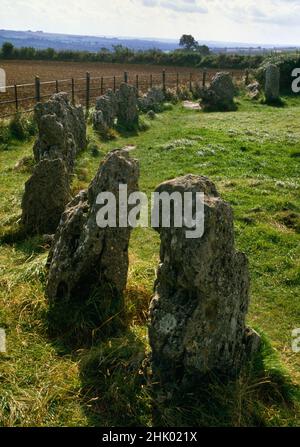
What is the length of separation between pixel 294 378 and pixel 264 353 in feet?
1.43

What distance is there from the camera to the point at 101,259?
22.7 ft

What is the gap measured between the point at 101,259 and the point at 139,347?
4.75 ft

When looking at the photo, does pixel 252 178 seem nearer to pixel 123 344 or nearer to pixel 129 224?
pixel 129 224

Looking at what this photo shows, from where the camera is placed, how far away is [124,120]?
23.2 meters

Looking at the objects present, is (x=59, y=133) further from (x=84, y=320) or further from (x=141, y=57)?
(x=141, y=57)

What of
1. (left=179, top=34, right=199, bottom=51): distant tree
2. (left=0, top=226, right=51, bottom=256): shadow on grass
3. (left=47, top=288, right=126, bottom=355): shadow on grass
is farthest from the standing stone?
(left=179, top=34, right=199, bottom=51): distant tree

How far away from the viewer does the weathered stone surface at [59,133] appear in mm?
12461

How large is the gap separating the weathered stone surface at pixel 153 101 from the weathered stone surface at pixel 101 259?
2078 centimetres

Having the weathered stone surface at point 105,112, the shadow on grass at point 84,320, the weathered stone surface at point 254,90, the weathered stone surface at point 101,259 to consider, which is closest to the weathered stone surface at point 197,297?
the shadow on grass at point 84,320

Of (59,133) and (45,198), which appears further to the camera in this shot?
(59,133)

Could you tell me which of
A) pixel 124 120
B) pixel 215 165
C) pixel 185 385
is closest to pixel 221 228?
pixel 185 385

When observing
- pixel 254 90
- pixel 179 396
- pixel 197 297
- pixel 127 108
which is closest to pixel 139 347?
pixel 179 396

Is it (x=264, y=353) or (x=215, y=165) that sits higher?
(x=215, y=165)

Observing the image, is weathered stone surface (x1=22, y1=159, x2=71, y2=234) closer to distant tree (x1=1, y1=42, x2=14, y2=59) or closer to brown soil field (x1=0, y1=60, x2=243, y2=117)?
brown soil field (x1=0, y1=60, x2=243, y2=117)
